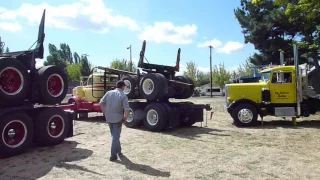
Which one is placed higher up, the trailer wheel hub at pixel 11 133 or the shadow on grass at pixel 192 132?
the trailer wheel hub at pixel 11 133

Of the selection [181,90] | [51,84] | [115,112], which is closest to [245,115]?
[181,90]

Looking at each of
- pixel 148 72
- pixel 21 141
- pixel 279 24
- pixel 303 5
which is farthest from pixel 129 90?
pixel 279 24

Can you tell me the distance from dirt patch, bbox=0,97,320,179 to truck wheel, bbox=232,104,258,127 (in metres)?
1.95

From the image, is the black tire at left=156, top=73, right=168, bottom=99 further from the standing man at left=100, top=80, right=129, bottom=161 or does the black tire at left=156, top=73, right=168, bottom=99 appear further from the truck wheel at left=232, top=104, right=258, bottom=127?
the standing man at left=100, top=80, right=129, bottom=161

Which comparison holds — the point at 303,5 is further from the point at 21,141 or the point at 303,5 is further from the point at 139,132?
the point at 21,141

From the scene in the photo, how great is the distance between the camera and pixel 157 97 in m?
11.7

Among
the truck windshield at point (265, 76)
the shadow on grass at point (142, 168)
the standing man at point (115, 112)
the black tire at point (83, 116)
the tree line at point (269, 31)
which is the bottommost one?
the shadow on grass at point (142, 168)

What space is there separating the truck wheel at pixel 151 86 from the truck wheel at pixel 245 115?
3663 millimetres

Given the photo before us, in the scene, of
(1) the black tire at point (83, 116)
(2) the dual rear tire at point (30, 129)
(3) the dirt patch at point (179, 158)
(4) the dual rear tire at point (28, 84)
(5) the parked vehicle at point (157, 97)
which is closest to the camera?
(3) the dirt patch at point (179, 158)

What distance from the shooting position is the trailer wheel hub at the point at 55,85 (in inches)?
344

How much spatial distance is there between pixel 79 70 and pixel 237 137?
202ft

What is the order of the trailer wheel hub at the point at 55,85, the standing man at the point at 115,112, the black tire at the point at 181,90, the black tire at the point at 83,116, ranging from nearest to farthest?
1. the standing man at the point at 115,112
2. the trailer wheel hub at the point at 55,85
3. the black tire at the point at 181,90
4. the black tire at the point at 83,116

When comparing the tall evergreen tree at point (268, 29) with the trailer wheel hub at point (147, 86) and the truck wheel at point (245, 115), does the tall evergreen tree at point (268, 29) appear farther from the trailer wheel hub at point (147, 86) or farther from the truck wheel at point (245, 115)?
the trailer wheel hub at point (147, 86)

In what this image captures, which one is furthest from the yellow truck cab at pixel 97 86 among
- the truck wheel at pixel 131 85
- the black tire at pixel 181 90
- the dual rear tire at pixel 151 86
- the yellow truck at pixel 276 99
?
the yellow truck at pixel 276 99
